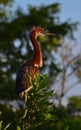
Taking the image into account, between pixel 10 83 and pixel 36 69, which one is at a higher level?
pixel 10 83

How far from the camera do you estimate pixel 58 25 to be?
127 feet

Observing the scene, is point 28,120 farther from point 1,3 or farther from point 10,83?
point 1,3

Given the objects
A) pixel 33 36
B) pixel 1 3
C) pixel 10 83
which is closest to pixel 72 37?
pixel 1 3

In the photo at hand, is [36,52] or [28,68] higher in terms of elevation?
[36,52]

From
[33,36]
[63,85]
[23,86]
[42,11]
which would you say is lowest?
[23,86]

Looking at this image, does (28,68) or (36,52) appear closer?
(28,68)

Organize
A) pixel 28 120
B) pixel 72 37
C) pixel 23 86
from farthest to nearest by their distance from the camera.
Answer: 1. pixel 72 37
2. pixel 23 86
3. pixel 28 120

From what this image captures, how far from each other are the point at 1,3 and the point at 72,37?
269 inches

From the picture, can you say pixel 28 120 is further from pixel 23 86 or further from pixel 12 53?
pixel 12 53

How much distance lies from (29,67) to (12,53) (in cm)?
3157

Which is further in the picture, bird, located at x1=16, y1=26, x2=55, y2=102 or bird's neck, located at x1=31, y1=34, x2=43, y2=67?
bird's neck, located at x1=31, y1=34, x2=43, y2=67

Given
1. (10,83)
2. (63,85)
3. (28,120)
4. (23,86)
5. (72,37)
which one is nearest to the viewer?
(28,120)

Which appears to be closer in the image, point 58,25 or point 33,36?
point 33,36

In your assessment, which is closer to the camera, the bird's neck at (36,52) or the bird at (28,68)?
the bird at (28,68)
